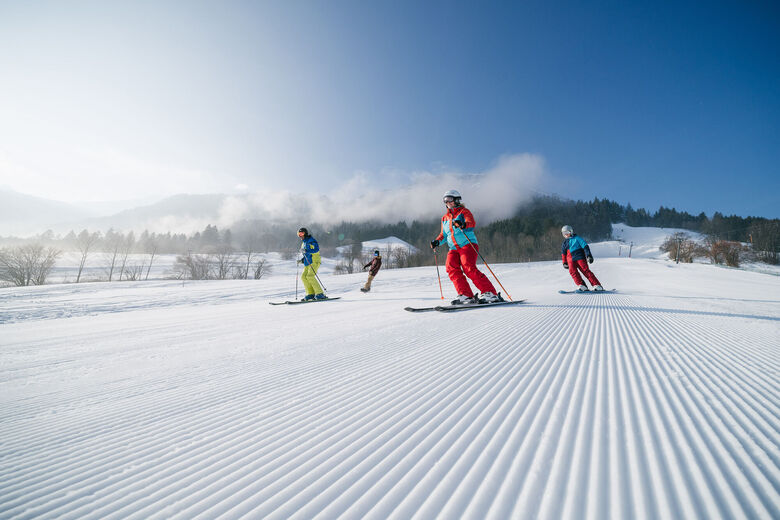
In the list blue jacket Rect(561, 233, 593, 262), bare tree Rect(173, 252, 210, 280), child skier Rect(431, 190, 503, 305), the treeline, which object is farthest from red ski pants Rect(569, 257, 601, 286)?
bare tree Rect(173, 252, 210, 280)

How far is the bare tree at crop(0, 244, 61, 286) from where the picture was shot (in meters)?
24.8

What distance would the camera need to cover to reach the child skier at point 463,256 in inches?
203

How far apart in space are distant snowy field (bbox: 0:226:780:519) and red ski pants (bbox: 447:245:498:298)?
8.41ft

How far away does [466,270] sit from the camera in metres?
5.21

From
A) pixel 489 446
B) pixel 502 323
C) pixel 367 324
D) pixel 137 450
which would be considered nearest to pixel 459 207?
pixel 502 323

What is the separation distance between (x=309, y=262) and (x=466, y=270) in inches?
181

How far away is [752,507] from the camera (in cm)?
74

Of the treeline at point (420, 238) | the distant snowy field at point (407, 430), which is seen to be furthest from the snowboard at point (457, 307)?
the treeline at point (420, 238)

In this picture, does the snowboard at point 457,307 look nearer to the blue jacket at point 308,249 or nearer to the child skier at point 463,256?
the child skier at point 463,256

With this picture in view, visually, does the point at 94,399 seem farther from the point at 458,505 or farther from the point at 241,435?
the point at 458,505

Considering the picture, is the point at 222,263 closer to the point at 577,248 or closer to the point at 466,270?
the point at 466,270

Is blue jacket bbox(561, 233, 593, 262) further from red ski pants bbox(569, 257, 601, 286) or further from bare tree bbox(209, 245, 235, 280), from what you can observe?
bare tree bbox(209, 245, 235, 280)

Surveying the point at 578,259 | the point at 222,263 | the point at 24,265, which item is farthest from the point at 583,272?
the point at 24,265

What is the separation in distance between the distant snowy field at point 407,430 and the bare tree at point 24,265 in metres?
37.3
